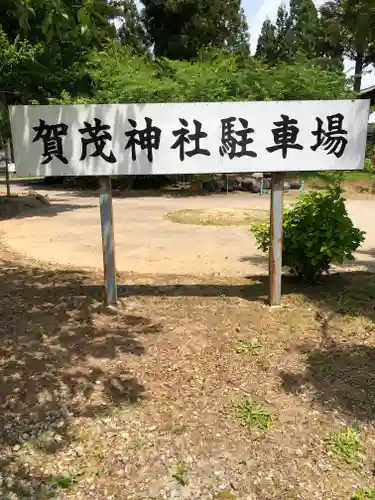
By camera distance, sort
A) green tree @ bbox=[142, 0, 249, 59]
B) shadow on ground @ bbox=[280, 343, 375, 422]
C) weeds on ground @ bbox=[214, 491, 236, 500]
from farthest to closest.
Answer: green tree @ bbox=[142, 0, 249, 59] → shadow on ground @ bbox=[280, 343, 375, 422] → weeds on ground @ bbox=[214, 491, 236, 500]

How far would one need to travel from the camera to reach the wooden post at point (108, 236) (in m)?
4.82

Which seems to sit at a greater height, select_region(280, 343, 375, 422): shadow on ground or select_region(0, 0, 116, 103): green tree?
select_region(0, 0, 116, 103): green tree

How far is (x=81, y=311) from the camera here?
4.78m

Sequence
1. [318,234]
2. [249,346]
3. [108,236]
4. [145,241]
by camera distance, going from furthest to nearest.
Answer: [145,241]
[318,234]
[108,236]
[249,346]

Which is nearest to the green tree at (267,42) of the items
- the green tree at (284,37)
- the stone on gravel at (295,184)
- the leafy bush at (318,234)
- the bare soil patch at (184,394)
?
the green tree at (284,37)

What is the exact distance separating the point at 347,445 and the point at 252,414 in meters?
0.64

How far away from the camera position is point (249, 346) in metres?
4.16

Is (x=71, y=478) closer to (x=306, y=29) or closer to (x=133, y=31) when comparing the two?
(x=133, y=31)

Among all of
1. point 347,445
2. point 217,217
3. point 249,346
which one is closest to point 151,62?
point 217,217

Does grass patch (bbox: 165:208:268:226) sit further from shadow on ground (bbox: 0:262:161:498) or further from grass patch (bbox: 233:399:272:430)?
grass patch (bbox: 233:399:272:430)

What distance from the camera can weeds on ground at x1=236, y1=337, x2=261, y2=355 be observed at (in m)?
4.07

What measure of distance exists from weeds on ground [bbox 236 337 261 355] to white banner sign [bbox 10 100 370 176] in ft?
5.33

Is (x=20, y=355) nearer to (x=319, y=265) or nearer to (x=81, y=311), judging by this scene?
(x=81, y=311)

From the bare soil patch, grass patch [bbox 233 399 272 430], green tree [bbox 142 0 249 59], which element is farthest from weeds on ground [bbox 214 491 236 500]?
green tree [bbox 142 0 249 59]
